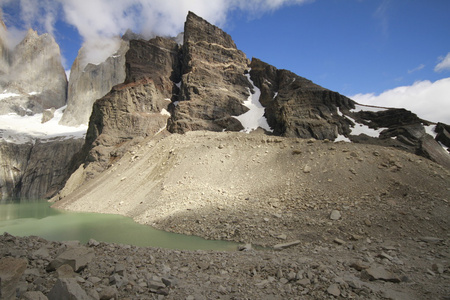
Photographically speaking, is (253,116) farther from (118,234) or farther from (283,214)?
(118,234)

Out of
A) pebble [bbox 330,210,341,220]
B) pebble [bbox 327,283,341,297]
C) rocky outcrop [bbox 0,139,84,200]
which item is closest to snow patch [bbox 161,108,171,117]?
rocky outcrop [bbox 0,139,84,200]

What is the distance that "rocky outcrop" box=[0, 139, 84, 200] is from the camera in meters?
57.5

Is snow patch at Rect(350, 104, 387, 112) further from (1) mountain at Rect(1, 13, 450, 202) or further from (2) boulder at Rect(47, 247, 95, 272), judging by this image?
(2) boulder at Rect(47, 247, 95, 272)

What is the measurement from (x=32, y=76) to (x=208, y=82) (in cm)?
8369

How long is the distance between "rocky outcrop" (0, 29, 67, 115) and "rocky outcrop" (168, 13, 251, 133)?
7017cm

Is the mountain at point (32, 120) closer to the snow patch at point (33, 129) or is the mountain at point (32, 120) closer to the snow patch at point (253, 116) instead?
the snow patch at point (33, 129)

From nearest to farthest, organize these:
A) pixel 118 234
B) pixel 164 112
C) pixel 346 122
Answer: pixel 118 234, pixel 346 122, pixel 164 112

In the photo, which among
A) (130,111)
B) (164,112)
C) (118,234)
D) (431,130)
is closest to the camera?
(118,234)

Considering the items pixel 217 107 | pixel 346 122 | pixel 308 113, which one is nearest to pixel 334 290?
pixel 308 113

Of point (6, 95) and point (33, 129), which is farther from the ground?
point (6, 95)

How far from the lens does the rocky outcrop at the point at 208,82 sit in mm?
37188

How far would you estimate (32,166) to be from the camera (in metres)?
60.2

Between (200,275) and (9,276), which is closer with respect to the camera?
(9,276)

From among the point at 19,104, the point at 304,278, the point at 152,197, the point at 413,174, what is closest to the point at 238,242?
the point at 304,278
